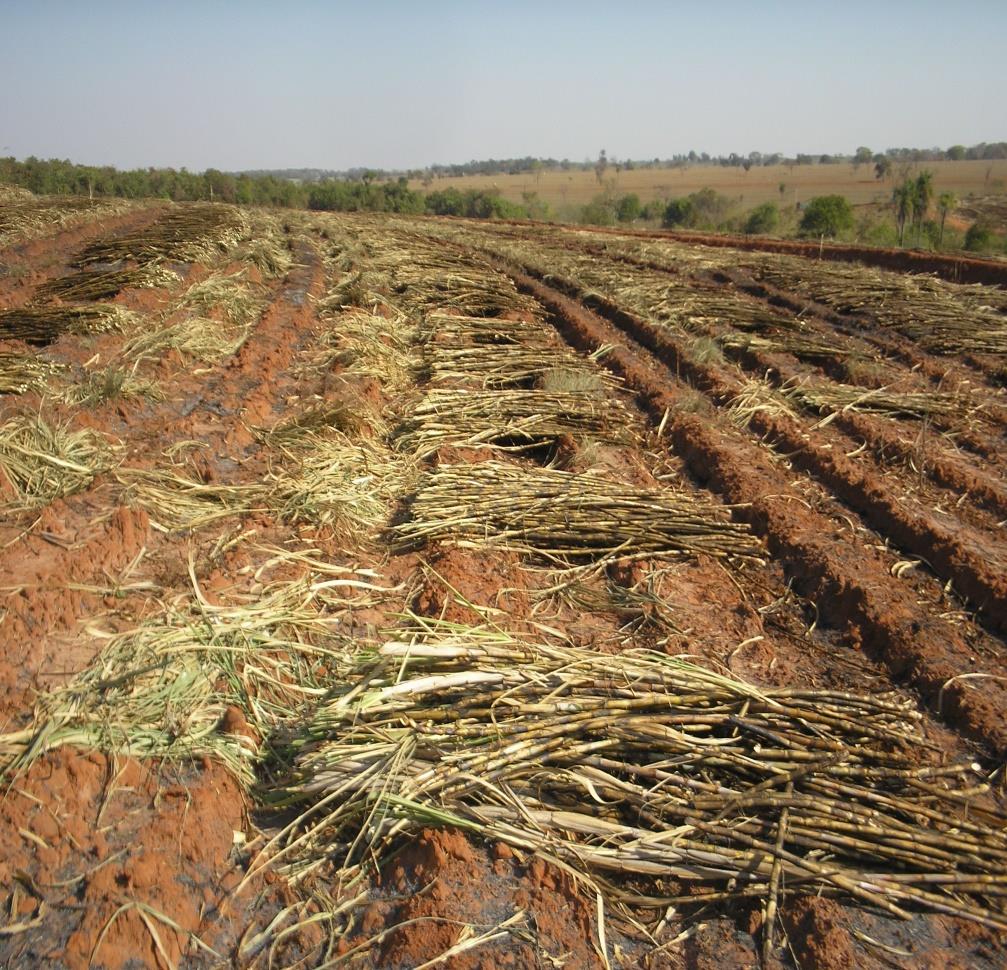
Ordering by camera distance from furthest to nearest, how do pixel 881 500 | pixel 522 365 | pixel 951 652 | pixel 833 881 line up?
pixel 522 365, pixel 881 500, pixel 951 652, pixel 833 881

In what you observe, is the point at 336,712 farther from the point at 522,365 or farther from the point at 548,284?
the point at 548,284

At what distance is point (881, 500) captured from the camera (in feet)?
17.7

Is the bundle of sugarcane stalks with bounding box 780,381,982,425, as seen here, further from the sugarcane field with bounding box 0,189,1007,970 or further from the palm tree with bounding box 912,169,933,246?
the palm tree with bounding box 912,169,933,246

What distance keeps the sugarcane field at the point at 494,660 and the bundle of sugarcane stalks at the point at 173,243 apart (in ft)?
18.3

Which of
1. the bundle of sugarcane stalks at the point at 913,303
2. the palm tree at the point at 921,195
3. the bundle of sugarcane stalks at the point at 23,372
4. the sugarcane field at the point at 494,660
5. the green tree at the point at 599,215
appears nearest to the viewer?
the sugarcane field at the point at 494,660

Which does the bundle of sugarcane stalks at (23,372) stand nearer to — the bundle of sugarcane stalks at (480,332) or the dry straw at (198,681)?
the dry straw at (198,681)

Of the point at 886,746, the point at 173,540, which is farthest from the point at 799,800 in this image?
the point at 173,540

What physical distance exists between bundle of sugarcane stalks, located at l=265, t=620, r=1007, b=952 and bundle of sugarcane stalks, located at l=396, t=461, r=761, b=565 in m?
1.56

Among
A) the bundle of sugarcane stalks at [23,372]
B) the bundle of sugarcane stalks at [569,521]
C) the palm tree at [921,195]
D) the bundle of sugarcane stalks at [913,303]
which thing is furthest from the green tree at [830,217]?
the bundle of sugarcane stalks at [23,372]

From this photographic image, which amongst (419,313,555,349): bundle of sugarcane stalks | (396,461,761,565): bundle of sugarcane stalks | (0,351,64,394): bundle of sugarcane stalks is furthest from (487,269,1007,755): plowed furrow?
(0,351,64,394): bundle of sugarcane stalks

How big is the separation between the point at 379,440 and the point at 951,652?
4.35 m

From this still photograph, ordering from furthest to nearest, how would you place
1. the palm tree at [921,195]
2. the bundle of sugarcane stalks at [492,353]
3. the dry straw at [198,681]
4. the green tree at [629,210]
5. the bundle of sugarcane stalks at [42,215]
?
the green tree at [629,210]
the palm tree at [921,195]
the bundle of sugarcane stalks at [42,215]
the bundle of sugarcane stalks at [492,353]
the dry straw at [198,681]

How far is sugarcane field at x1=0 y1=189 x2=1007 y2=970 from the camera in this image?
2.60m

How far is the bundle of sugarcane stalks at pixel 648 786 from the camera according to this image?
269cm
